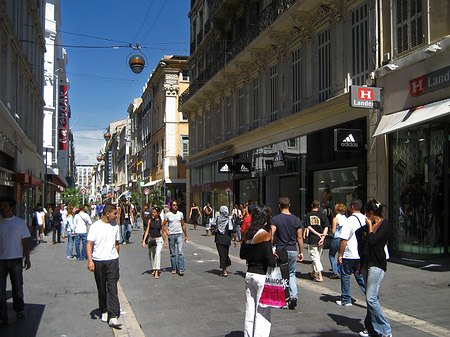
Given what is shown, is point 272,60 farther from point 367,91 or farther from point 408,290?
point 408,290

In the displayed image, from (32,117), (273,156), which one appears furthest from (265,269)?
(32,117)

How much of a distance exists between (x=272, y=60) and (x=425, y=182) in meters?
11.4

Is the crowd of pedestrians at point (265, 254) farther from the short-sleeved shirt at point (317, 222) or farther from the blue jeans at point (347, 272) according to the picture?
the short-sleeved shirt at point (317, 222)

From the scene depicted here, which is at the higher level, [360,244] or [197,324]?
[360,244]

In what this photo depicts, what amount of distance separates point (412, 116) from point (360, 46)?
409 centimetres

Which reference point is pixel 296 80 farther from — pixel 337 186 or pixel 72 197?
pixel 72 197

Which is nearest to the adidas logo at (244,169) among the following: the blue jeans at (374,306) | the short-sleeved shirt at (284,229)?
the short-sleeved shirt at (284,229)

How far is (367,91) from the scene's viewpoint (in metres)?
13.3

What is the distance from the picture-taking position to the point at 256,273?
17.5ft

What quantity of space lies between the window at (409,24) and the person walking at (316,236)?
17.9 ft

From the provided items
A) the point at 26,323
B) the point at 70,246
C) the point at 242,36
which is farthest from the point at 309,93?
the point at 26,323

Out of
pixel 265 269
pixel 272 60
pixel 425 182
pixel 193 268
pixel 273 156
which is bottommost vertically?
pixel 193 268

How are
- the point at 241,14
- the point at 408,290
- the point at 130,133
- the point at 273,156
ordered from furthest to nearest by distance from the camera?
the point at 130,133 < the point at 241,14 < the point at 273,156 < the point at 408,290

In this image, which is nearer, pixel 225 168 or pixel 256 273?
pixel 256 273
